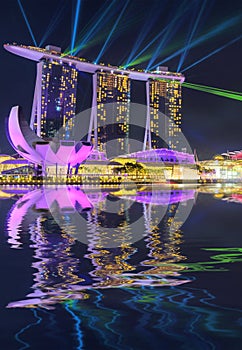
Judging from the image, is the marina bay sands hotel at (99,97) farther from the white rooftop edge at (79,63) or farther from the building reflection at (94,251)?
the building reflection at (94,251)

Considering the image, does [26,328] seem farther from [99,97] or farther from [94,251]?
[99,97]

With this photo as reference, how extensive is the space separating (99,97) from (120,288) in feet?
252

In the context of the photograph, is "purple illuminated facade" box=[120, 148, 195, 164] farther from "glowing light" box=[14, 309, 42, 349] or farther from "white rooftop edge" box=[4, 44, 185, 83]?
"glowing light" box=[14, 309, 42, 349]

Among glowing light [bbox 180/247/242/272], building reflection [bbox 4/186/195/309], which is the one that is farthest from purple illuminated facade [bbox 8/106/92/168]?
glowing light [bbox 180/247/242/272]

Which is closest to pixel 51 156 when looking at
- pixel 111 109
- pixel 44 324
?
pixel 44 324

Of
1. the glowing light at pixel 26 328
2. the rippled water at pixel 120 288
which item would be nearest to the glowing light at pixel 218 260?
the rippled water at pixel 120 288

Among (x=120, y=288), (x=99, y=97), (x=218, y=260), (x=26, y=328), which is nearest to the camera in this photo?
(x=26, y=328)

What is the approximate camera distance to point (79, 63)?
231 ft

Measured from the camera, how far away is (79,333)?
2770 millimetres

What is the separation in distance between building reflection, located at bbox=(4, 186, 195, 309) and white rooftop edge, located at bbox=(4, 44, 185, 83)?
58390 mm

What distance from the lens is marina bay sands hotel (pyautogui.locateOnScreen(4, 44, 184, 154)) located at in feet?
222

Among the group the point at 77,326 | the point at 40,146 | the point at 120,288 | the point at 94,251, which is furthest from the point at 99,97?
the point at 77,326

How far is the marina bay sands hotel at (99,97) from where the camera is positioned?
6769 cm

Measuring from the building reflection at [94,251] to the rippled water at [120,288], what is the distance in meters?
0.01
